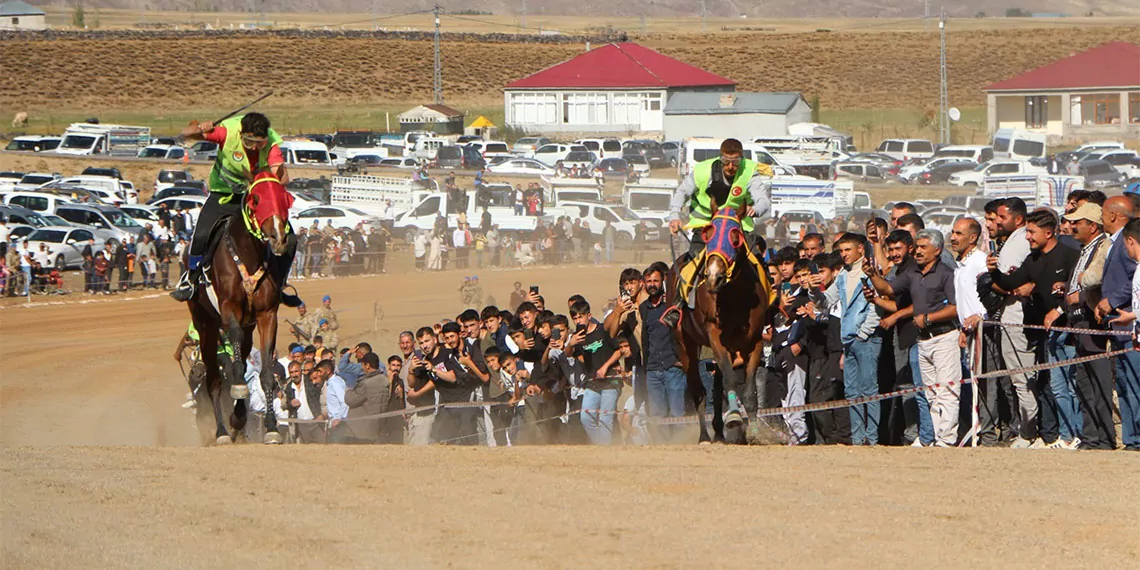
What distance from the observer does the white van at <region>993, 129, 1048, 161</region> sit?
65.0 meters

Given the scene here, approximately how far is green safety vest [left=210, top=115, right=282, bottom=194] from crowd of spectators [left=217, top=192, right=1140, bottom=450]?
10.8ft

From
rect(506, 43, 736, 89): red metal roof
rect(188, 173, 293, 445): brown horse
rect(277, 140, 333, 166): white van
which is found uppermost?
rect(506, 43, 736, 89): red metal roof

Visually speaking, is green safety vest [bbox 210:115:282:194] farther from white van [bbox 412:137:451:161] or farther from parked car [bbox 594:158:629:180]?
white van [bbox 412:137:451:161]

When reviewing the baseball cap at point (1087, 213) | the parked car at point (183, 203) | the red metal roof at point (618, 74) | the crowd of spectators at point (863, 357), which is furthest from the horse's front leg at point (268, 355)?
the red metal roof at point (618, 74)

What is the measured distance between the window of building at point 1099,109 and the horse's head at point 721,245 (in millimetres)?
71793

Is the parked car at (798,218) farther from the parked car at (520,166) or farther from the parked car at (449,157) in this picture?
the parked car at (449,157)

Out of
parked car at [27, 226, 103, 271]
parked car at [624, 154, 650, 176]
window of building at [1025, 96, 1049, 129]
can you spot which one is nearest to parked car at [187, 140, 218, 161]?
parked car at [624, 154, 650, 176]

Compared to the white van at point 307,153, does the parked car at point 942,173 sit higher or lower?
lower

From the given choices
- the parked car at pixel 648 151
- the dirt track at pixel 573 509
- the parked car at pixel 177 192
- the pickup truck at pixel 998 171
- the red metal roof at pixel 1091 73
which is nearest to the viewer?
the dirt track at pixel 573 509

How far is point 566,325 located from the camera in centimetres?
1609

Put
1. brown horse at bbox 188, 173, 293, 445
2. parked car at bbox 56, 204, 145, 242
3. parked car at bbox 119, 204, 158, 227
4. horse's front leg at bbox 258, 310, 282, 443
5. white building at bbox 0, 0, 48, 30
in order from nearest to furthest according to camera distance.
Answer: brown horse at bbox 188, 173, 293, 445 < horse's front leg at bbox 258, 310, 282, 443 < parked car at bbox 56, 204, 145, 242 < parked car at bbox 119, 204, 158, 227 < white building at bbox 0, 0, 48, 30

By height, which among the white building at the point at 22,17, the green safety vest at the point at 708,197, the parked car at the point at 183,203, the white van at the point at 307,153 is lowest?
the green safety vest at the point at 708,197

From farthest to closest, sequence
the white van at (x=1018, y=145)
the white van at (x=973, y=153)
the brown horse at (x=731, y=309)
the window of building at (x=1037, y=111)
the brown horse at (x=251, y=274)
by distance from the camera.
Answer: the window of building at (x=1037, y=111)
the white van at (x=1018, y=145)
the white van at (x=973, y=153)
the brown horse at (x=251, y=274)
the brown horse at (x=731, y=309)

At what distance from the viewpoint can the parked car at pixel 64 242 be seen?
3912 centimetres
